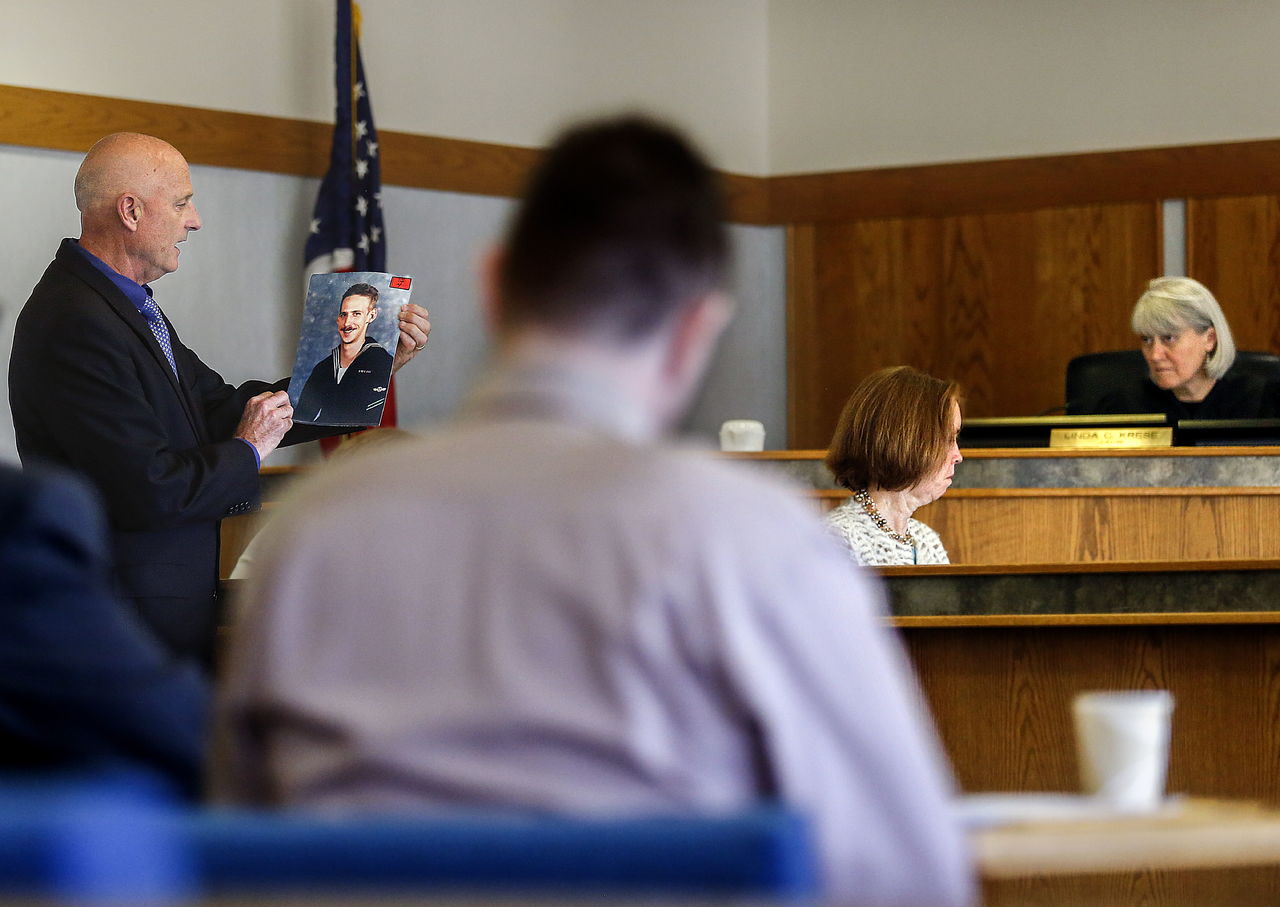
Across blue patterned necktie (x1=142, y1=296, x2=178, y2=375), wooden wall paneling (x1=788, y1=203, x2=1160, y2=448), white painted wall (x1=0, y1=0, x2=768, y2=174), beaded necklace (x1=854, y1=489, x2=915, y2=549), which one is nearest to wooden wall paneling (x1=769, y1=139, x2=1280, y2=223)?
wooden wall paneling (x1=788, y1=203, x2=1160, y2=448)

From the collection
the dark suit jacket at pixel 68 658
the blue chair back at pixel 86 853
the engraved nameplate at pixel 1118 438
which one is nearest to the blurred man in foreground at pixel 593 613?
the dark suit jacket at pixel 68 658

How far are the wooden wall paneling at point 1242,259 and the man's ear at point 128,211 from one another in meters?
5.66

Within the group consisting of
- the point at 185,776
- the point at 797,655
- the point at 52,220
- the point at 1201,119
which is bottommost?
the point at 185,776

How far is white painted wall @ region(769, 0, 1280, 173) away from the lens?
774 centimetres

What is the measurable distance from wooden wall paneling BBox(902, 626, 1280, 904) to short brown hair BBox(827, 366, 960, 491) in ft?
3.03

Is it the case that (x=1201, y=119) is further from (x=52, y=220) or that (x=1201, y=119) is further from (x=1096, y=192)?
(x=52, y=220)

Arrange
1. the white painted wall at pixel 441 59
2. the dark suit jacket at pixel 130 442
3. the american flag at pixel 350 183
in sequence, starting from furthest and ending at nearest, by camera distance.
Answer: the american flag at pixel 350 183 → the white painted wall at pixel 441 59 → the dark suit jacket at pixel 130 442

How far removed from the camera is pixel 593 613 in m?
1.05

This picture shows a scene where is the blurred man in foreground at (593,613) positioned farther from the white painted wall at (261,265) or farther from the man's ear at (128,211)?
the white painted wall at (261,265)

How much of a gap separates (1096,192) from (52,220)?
4608mm

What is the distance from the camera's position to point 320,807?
110cm

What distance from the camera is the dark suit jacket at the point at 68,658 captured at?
4.09 ft

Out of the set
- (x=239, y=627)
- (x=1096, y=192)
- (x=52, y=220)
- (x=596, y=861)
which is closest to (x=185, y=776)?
(x=239, y=627)

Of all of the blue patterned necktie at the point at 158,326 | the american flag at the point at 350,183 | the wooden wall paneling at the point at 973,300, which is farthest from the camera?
the wooden wall paneling at the point at 973,300
